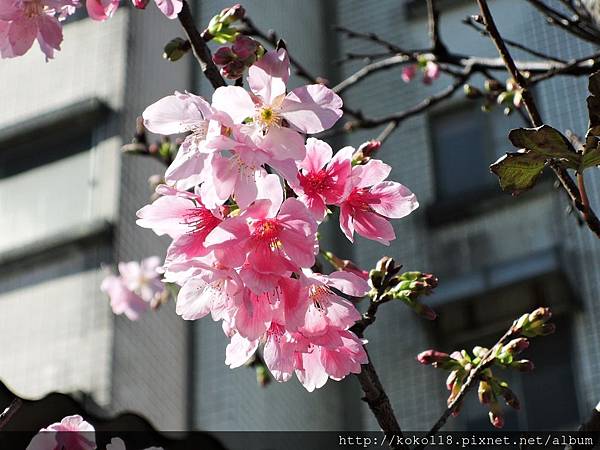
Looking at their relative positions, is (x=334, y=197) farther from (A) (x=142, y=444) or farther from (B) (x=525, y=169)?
(A) (x=142, y=444)

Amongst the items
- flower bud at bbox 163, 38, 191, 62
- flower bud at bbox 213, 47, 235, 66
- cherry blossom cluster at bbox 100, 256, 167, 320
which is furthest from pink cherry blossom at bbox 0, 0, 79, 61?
cherry blossom cluster at bbox 100, 256, 167, 320

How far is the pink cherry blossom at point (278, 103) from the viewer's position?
0.72 metres

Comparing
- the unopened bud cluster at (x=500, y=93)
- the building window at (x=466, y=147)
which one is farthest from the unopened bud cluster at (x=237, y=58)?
the building window at (x=466, y=147)

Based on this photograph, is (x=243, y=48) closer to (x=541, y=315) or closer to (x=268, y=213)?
(x=268, y=213)

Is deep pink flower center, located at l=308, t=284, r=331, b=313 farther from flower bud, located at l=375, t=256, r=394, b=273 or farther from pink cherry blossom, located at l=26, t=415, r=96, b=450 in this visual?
pink cherry blossom, located at l=26, t=415, r=96, b=450

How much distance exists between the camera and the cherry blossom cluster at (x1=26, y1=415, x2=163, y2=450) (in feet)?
2.75

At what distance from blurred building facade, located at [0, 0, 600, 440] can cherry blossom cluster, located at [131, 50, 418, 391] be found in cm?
217

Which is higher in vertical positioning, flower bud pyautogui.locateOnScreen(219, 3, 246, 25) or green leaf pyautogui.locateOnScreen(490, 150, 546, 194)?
flower bud pyautogui.locateOnScreen(219, 3, 246, 25)

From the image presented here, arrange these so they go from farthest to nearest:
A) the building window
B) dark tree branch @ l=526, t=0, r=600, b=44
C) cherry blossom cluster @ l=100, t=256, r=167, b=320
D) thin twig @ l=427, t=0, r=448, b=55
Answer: the building window < cherry blossom cluster @ l=100, t=256, r=167, b=320 < thin twig @ l=427, t=0, r=448, b=55 < dark tree branch @ l=526, t=0, r=600, b=44

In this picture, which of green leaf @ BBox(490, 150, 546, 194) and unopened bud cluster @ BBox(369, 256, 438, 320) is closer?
green leaf @ BBox(490, 150, 546, 194)

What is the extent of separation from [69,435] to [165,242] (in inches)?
103

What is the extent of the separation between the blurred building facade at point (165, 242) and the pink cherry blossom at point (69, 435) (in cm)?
204

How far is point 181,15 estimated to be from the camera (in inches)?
33.8

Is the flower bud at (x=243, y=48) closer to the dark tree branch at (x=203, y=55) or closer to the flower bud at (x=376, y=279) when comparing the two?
the dark tree branch at (x=203, y=55)
